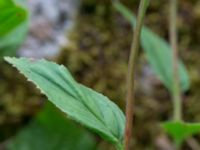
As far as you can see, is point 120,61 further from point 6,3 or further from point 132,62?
point 132,62

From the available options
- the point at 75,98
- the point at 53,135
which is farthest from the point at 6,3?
the point at 53,135

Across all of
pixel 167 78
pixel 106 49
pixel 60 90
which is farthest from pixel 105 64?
pixel 60 90

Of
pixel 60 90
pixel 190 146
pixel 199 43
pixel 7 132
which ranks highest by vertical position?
pixel 60 90

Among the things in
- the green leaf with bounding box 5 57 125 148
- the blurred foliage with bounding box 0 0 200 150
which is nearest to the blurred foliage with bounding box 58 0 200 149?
the blurred foliage with bounding box 0 0 200 150

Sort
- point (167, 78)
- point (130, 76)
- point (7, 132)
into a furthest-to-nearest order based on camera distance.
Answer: point (7, 132)
point (167, 78)
point (130, 76)

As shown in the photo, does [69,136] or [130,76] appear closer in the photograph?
[130,76]

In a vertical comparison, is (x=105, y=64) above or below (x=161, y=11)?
below

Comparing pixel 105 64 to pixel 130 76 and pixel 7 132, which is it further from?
pixel 130 76
